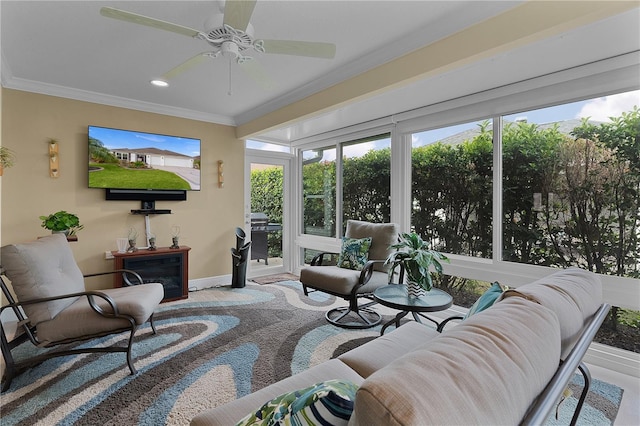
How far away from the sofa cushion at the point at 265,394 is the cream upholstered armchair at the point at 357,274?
1563 mm

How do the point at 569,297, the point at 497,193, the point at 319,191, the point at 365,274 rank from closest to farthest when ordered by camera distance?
the point at 569,297 → the point at 365,274 → the point at 497,193 → the point at 319,191

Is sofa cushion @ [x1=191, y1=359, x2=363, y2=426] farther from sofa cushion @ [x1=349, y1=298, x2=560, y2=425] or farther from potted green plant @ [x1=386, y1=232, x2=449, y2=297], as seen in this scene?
potted green plant @ [x1=386, y1=232, x2=449, y2=297]

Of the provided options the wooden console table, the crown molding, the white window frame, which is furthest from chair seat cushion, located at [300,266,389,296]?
the crown molding

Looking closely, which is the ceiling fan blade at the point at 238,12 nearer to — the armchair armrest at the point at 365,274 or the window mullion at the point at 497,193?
the armchair armrest at the point at 365,274

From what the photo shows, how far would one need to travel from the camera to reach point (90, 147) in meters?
3.61

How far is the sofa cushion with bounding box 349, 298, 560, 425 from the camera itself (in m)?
0.50

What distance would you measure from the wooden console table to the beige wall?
1.12ft

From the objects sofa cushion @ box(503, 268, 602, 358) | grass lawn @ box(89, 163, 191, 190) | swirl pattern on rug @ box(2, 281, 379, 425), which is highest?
grass lawn @ box(89, 163, 191, 190)

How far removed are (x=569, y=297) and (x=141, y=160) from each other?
4.34 metres

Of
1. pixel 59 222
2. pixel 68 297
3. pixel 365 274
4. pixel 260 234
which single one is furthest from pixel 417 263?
pixel 59 222

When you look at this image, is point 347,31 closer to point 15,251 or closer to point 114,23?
point 114,23

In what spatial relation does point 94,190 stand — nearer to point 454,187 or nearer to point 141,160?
point 141,160

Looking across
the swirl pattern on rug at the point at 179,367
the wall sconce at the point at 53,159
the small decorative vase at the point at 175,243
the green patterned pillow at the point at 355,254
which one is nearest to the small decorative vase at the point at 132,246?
the small decorative vase at the point at 175,243

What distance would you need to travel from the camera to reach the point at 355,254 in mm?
3535
